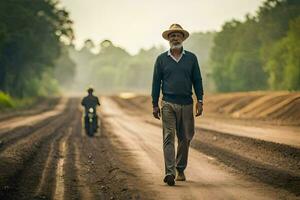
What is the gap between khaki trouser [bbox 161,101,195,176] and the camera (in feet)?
30.2

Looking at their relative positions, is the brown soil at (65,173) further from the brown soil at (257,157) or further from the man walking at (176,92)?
the brown soil at (257,157)

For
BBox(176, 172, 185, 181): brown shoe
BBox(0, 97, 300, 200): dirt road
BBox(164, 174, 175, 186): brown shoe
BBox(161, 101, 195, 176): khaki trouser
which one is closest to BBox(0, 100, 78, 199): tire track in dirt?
BBox(0, 97, 300, 200): dirt road

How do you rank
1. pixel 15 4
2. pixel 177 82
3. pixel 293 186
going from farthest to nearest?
pixel 15 4, pixel 177 82, pixel 293 186

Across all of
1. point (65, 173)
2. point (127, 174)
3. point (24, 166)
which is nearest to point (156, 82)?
point (127, 174)

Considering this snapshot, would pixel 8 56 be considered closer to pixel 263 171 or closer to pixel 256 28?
pixel 256 28

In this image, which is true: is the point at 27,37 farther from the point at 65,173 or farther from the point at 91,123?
the point at 65,173

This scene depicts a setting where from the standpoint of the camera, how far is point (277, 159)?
12.8m

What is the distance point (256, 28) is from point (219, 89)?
13228 mm

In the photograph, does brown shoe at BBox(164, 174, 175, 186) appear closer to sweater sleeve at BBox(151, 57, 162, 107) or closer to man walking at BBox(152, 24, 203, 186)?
man walking at BBox(152, 24, 203, 186)

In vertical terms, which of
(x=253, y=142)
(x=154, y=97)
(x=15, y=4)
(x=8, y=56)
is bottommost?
(x=253, y=142)

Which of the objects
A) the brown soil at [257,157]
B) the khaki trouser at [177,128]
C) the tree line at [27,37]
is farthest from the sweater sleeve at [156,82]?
the tree line at [27,37]

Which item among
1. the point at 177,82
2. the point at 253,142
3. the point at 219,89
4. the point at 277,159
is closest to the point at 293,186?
the point at 177,82

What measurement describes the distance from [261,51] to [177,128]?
230 ft

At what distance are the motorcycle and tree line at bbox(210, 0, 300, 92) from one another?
138 feet
